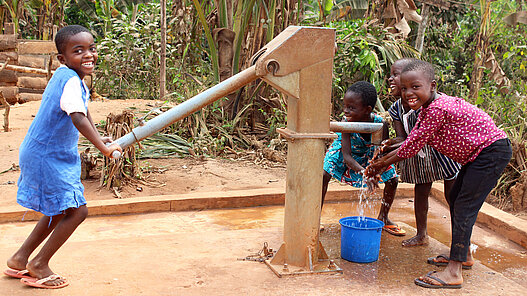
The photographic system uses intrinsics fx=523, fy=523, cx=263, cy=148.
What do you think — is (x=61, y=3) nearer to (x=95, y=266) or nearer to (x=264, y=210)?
(x=264, y=210)

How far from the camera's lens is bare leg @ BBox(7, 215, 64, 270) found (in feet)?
8.56

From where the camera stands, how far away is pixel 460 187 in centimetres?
299

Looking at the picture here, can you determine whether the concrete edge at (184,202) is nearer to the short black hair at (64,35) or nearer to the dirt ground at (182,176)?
the dirt ground at (182,176)

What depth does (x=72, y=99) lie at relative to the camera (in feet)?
8.11

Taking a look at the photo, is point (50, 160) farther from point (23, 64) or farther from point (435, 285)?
point (23, 64)

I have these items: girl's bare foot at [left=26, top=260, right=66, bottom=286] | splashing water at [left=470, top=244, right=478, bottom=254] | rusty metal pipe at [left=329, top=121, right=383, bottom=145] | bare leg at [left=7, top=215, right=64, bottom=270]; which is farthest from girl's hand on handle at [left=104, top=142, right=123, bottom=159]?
splashing water at [left=470, top=244, right=478, bottom=254]

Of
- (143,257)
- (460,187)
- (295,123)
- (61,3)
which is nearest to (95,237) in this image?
(143,257)

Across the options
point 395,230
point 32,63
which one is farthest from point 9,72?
point 395,230

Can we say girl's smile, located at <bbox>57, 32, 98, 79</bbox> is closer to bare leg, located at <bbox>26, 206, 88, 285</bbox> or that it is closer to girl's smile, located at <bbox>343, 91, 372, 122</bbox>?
bare leg, located at <bbox>26, 206, 88, 285</bbox>

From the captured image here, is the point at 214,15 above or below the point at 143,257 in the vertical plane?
above

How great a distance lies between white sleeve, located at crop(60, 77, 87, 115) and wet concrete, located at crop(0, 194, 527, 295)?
852 millimetres

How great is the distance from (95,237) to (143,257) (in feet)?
2.31

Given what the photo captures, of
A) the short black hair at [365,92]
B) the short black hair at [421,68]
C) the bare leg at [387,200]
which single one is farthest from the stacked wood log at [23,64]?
the short black hair at [421,68]

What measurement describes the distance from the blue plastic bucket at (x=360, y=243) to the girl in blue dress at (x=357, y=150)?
1.48 feet
